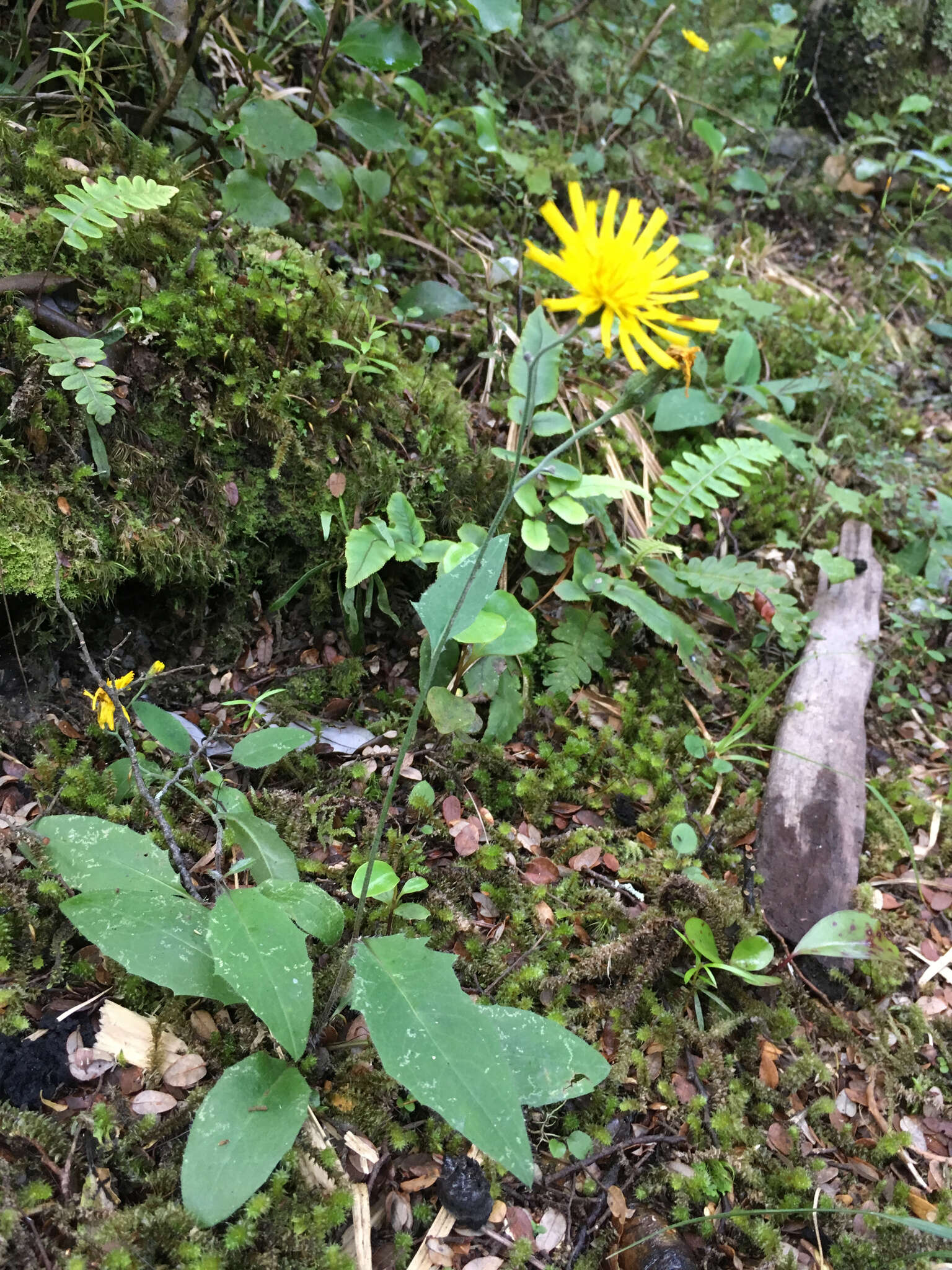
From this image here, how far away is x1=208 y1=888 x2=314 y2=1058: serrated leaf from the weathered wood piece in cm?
146

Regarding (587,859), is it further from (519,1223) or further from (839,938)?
(519,1223)

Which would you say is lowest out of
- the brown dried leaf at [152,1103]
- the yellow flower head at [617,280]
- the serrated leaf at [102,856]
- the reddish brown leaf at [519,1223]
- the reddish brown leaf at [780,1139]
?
the reddish brown leaf at [519,1223]

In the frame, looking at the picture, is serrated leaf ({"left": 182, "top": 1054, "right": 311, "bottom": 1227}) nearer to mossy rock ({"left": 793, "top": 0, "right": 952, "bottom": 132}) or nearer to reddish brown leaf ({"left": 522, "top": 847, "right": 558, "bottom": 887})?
reddish brown leaf ({"left": 522, "top": 847, "right": 558, "bottom": 887})

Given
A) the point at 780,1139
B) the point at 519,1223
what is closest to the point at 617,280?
the point at 519,1223

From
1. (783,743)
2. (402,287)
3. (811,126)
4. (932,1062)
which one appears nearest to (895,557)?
(783,743)

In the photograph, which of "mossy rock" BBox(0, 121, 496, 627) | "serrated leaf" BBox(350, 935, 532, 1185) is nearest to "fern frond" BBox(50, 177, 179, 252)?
"mossy rock" BBox(0, 121, 496, 627)

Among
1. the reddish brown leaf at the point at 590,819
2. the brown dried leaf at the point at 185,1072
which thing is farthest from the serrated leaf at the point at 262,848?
the reddish brown leaf at the point at 590,819

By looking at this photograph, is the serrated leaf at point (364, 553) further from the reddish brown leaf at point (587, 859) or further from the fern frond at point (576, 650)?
the reddish brown leaf at point (587, 859)

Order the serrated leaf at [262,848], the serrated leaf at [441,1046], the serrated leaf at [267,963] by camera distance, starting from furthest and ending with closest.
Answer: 1. the serrated leaf at [262,848]
2. the serrated leaf at [267,963]
3. the serrated leaf at [441,1046]

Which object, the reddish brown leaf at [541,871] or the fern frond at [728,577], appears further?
the fern frond at [728,577]

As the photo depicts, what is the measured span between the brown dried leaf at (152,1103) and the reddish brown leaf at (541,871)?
1.01 meters

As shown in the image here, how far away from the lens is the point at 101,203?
2014 millimetres

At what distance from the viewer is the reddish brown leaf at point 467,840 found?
7.04 feet

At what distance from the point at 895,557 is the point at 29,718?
3488 mm
